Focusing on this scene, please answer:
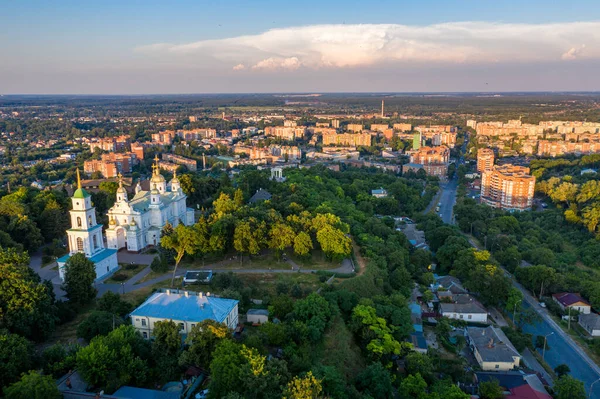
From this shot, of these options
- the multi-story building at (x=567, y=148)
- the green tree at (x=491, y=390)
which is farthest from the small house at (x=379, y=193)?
the multi-story building at (x=567, y=148)

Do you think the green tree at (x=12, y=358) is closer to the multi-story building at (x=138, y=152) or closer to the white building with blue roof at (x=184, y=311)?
the white building with blue roof at (x=184, y=311)

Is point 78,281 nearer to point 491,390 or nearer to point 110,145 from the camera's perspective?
Result: point 491,390

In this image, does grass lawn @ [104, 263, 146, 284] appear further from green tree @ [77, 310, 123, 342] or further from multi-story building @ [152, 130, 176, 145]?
multi-story building @ [152, 130, 176, 145]

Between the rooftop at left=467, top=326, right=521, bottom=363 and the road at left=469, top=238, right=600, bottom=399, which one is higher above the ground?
the rooftop at left=467, top=326, right=521, bottom=363

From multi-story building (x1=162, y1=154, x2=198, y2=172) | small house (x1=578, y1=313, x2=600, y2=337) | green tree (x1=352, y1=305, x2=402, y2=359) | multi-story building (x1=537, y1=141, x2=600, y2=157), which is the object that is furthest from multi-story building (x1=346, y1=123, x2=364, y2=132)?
green tree (x1=352, y1=305, x2=402, y2=359)

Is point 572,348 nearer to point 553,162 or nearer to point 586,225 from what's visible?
point 586,225

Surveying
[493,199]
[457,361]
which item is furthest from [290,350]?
[493,199]

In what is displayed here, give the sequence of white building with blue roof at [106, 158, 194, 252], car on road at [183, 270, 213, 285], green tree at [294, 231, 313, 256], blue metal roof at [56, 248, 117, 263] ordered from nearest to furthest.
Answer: car on road at [183, 270, 213, 285]
blue metal roof at [56, 248, 117, 263]
green tree at [294, 231, 313, 256]
white building with blue roof at [106, 158, 194, 252]
